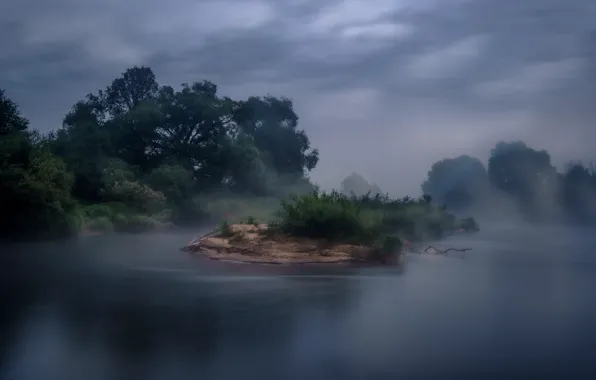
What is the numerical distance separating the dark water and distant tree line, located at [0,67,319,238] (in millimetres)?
23508

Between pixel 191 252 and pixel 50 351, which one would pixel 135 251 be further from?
pixel 50 351

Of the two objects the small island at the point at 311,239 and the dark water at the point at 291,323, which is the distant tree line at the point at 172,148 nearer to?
the small island at the point at 311,239

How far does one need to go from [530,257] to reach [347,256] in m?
7.60

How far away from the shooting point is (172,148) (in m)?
49.9

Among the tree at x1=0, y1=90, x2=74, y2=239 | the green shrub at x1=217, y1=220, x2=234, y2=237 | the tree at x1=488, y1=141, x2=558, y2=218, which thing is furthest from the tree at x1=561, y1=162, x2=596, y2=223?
the tree at x1=0, y1=90, x2=74, y2=239

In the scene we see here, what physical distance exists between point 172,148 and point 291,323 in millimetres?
41682

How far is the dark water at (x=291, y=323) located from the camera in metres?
7.33

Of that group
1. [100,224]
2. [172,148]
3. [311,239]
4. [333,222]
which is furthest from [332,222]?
[172,148]

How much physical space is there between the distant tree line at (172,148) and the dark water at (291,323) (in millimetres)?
23508

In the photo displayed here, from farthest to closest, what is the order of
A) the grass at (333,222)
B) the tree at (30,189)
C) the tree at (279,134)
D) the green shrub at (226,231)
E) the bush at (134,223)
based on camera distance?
the tree at (279,134) < the bush at (134,223) < the tree at (30,189) < the green shrub at (226,231) < the grass at (333,222)

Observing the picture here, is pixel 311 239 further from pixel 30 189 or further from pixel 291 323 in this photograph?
pixel 30 189

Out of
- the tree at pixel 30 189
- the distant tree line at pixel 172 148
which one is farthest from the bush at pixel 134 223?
the tree at pixel 30 189

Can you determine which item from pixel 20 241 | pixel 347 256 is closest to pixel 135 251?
pixel 20 241

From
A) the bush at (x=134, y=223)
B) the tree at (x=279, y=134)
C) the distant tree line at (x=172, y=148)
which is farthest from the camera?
the tree at (x=279, y=134)
